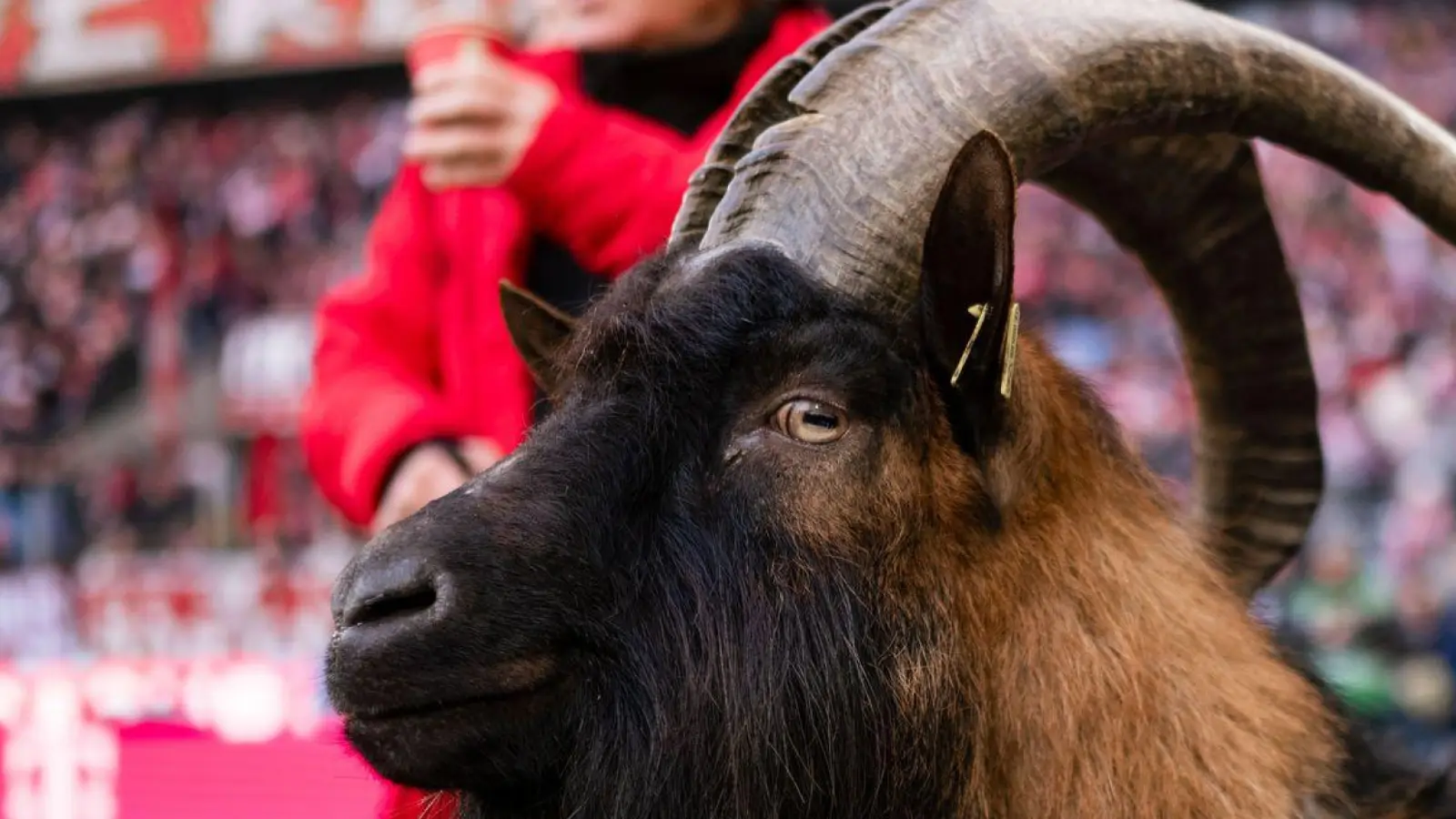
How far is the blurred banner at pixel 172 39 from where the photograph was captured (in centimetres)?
1838

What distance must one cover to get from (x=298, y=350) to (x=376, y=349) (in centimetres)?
1527

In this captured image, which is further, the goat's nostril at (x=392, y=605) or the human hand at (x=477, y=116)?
the human hand at (x=477, y=116)

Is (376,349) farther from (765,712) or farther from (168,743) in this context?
(168,743)

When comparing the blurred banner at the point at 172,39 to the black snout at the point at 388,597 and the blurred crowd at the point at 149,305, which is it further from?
the black snout at the point at 388,597

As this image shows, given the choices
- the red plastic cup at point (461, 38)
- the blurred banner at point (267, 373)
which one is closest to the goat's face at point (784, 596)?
the red plastic cup at point (461, 38)

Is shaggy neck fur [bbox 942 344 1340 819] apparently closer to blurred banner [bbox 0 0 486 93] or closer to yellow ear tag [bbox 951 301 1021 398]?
yellow ear tag [bbox 951 301 1021 398]

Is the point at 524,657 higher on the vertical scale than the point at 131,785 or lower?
higher

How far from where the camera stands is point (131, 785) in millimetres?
6480

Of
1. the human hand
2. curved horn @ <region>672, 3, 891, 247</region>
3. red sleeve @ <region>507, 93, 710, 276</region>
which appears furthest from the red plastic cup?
curved horn @ <region>672, 3, 891, 247</region>

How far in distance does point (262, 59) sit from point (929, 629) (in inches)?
727

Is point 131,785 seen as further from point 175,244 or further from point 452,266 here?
point 175,244

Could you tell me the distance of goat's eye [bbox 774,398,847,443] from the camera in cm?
215

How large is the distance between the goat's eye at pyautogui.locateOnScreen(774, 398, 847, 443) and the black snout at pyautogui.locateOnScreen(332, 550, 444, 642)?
501 millimetres

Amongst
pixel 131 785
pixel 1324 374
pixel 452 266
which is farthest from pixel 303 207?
pixel 452 266
